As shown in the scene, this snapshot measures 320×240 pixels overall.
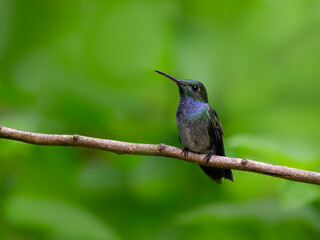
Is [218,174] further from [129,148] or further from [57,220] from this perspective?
[57,220]

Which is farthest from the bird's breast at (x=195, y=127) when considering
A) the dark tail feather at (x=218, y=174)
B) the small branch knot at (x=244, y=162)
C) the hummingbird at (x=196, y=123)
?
the small branch knot at (x=244, y=162)

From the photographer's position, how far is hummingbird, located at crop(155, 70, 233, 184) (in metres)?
3.30

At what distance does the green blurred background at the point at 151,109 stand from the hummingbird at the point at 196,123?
0.09 meters

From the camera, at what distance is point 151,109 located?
10.6 feet

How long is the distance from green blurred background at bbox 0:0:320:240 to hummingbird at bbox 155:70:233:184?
0.09m

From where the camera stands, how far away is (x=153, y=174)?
2.96 m

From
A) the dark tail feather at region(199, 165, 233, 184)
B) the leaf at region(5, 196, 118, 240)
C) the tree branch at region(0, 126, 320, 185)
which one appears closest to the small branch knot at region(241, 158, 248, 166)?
the tree branch at region(0, 126, 320, 185)

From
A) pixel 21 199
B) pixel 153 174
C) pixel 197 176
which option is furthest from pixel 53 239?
pixel 197 176

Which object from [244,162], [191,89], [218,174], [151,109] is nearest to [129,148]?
[244,162]

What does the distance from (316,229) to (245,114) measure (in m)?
0.85

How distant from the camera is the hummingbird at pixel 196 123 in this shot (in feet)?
10.8

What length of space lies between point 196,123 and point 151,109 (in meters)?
0.43

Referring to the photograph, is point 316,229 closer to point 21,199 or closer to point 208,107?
point 208,107

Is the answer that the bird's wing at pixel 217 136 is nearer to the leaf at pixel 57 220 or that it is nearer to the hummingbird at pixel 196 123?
the hummingbird at pixel 196 123
